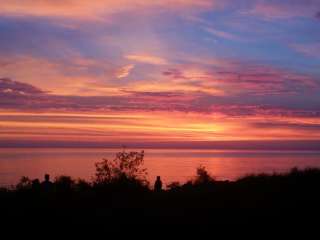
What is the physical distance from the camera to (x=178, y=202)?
18.1m

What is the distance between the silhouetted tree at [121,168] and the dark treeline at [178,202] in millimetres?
2259

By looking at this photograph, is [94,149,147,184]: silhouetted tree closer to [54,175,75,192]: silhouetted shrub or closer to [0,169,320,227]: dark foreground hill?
[54,175,75,192]: silhouetted shrub

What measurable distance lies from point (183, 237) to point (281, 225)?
2.79 metres

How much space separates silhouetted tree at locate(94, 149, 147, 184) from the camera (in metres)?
25.8

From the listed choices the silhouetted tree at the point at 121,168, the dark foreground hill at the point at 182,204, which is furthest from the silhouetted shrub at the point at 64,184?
the silhouetted tree at the point at 121,168

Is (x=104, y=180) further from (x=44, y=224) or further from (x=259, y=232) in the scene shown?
(x=259, y=232)

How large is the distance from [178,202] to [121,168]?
8.73m

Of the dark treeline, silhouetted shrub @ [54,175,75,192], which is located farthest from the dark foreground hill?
silhouetted shrub @ [54,175,75,192]

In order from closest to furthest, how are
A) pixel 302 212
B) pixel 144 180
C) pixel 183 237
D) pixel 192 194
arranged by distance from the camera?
pixel 183 237 → pixel 302 212 → pixel 192 194 → pixel 144 180

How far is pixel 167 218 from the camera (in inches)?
623

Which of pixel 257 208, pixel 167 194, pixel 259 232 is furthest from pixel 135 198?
pixel 259 232

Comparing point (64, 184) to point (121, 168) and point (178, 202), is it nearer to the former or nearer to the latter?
point (121, 168)

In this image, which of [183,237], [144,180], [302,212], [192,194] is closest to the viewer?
[183,237]

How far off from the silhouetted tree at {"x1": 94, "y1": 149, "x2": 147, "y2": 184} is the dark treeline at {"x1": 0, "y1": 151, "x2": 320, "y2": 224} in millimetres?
2259
